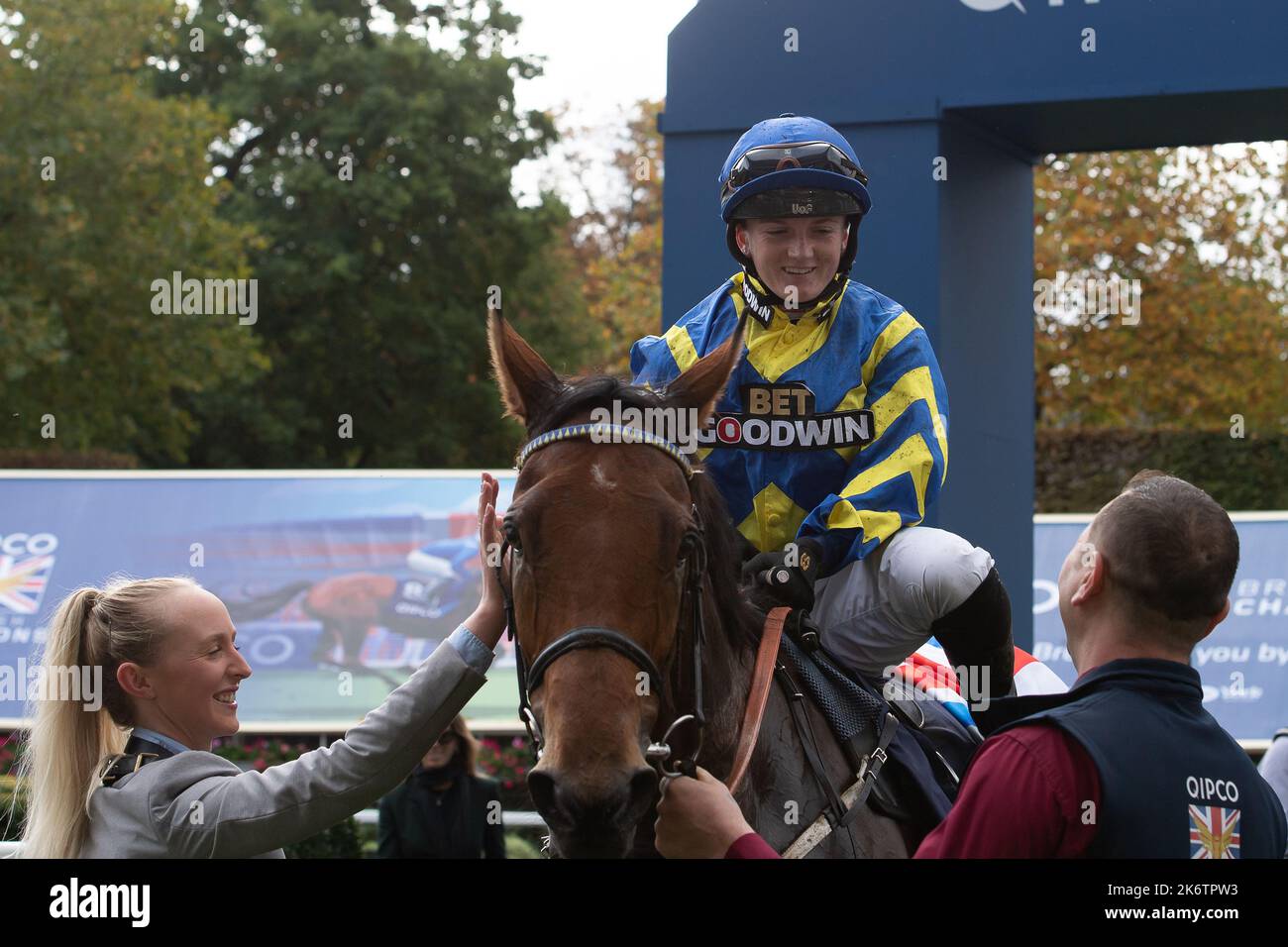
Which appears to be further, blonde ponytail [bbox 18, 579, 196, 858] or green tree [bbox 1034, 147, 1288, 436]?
green tree [bbox 1034, 147, 1288, 436]

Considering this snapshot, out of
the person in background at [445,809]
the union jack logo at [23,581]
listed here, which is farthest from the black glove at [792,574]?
the union jack logo at [23,581]

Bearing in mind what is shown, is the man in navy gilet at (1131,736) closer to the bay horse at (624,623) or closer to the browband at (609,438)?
the bay horse at (624,623)

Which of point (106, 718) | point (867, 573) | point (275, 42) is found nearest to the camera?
point (106, 718)

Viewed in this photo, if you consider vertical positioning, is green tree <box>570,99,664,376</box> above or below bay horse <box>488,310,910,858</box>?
above

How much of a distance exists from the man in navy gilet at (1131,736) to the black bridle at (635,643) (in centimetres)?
51

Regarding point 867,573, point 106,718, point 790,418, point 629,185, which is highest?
point 629,185

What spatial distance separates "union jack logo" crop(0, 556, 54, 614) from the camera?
25.8 ft

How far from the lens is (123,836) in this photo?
237cm

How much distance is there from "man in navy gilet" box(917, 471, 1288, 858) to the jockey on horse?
0.93m

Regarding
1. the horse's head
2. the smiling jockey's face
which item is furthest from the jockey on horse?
the horse's head

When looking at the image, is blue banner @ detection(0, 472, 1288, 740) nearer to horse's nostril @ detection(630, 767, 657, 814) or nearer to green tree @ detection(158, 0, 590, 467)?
horse's nostril @ detection(630, 767, 657, 814)
